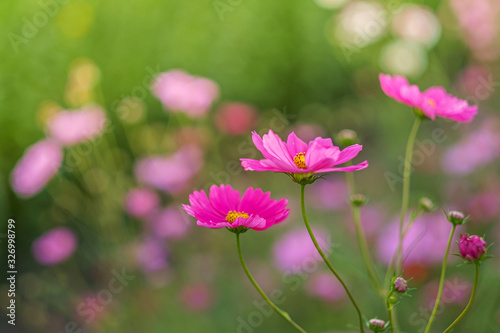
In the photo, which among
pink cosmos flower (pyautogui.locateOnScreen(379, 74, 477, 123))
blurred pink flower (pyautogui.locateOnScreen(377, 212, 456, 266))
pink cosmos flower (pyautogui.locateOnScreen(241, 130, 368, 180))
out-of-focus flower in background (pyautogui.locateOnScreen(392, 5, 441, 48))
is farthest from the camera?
out-of-focus flower in background (pyautogui.locateOnScreen(392, 5, 441, 48))

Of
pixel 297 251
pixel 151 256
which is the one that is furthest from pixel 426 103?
pixel 151 256

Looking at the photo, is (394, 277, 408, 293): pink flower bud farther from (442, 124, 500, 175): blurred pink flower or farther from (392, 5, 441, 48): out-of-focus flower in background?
(392, 5, 441, 48): out-of-focus flower in background

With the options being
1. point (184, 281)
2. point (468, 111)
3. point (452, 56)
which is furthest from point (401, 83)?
point (452, 56)

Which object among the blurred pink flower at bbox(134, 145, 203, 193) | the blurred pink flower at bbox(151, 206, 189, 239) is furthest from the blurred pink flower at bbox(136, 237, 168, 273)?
the blurred pink flower at bbox(134, 145, 203, 193)

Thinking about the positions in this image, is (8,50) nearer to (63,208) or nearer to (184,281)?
(63,208)

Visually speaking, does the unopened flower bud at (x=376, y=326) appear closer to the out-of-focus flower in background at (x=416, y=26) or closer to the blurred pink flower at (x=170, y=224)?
the blurred pink flower at (x=170, y=224)

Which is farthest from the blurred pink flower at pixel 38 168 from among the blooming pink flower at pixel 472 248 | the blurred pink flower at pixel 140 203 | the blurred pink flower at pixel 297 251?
the blooming pink flower at pixel 472 248
